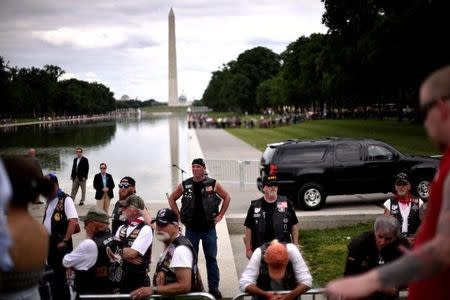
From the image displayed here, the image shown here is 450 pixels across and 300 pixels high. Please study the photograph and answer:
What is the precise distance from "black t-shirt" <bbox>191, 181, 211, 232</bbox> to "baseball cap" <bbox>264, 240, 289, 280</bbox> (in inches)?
Answer: 150

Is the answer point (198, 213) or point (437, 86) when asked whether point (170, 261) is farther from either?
point (437, 86)

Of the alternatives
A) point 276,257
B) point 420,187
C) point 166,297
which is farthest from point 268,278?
point 420,187

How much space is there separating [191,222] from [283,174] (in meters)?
7.92

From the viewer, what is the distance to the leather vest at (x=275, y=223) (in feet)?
25.0

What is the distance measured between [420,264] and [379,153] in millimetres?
15515

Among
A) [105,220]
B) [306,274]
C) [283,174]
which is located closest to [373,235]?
[306,274]

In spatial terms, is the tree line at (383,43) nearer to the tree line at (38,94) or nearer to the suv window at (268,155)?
the suv window at (268,155)

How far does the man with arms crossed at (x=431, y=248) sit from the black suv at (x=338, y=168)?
45.9ft

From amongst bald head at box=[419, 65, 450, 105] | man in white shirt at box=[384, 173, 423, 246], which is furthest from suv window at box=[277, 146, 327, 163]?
bald head at box=[419, 65, 450, 105]

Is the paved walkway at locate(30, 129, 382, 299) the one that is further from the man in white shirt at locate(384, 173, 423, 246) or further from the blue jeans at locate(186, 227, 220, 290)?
the man in white shirt at locate(384, 173, 423, 246)

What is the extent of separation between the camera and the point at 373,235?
5469 mm

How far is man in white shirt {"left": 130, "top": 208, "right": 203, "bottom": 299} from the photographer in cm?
516

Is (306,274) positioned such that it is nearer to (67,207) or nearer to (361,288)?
(361,288)

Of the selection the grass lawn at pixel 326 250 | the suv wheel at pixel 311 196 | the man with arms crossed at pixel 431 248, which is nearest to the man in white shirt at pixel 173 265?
the man with arms crossed at pixel 431 248
